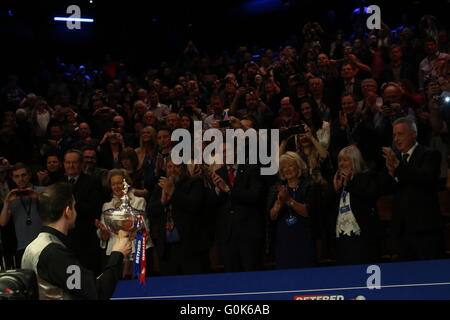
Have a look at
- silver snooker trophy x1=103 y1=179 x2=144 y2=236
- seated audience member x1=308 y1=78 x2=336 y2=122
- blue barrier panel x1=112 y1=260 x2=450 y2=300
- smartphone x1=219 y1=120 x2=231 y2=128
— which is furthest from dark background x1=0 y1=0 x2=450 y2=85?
silver snooker trophy x1=103 y1=179 x2=144 y2=236

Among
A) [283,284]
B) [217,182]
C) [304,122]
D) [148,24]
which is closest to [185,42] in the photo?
[148,24]

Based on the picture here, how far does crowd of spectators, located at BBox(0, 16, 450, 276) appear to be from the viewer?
246 inches

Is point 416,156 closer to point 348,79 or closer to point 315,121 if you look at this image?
point 315,121

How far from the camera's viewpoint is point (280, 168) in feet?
21.5

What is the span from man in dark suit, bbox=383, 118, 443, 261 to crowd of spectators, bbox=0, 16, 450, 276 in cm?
1

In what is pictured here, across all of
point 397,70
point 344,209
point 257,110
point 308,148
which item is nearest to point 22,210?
point 308,148

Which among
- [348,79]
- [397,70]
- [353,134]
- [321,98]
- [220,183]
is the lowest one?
[220,183]

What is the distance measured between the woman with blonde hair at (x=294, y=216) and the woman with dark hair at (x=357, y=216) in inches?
9.1

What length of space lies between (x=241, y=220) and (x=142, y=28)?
10.4 meters

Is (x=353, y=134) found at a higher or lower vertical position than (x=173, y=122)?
lower

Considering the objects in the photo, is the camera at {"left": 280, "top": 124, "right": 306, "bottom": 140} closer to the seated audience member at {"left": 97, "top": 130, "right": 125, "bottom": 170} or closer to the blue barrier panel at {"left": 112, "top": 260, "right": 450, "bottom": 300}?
the seated audience member at {"left": 97, "top": 130, "right": 125, "bottom": 170}

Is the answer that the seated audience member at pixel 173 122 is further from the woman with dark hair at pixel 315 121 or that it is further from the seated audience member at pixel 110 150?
the woman with dark hair at pixel 315 121

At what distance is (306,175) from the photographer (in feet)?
21.7

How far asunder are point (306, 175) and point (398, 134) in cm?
92
